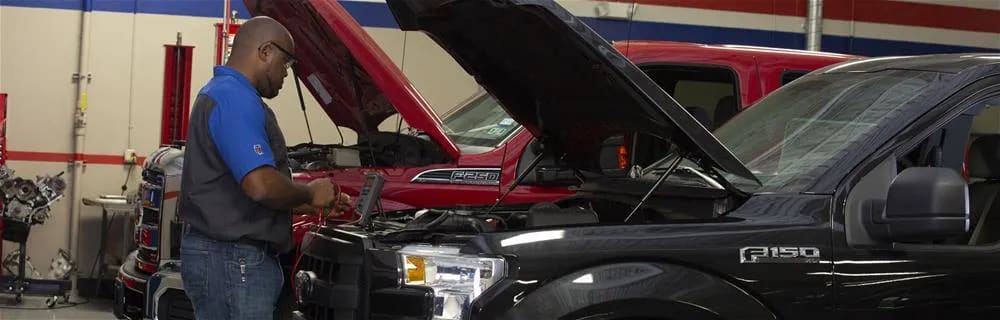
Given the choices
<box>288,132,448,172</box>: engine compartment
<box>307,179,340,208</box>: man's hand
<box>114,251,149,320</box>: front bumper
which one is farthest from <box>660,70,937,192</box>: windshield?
<box>114,251,149,320</box>: front bumper

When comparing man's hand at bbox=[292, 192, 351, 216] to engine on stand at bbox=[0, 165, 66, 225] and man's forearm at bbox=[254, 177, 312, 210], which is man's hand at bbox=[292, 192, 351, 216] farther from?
engine on stand at bbox=[0, 165, 66, 225]

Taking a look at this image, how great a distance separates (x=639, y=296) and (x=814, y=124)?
100 centimetres

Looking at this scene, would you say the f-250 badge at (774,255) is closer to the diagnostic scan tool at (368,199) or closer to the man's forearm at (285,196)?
the diagnostic scan tool at (368,199)

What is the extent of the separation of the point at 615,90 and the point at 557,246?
1.73 ft

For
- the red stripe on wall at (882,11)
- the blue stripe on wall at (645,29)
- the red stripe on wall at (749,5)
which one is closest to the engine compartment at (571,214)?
the blue stripe on wall at (645,29)

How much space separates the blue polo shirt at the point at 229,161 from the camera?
371 centimetres

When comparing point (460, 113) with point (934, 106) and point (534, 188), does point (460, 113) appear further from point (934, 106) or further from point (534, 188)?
point (934, 106)

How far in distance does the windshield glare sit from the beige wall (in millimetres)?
5808

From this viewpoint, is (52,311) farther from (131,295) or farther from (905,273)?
(905,273)

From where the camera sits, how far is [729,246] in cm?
338

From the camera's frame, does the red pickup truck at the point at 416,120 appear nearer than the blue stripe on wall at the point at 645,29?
Yes

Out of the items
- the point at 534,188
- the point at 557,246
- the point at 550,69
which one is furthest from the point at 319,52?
the point at 557,246

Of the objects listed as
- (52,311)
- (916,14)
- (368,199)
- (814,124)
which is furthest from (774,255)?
(916,14)

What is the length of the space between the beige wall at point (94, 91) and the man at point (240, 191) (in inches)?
228
